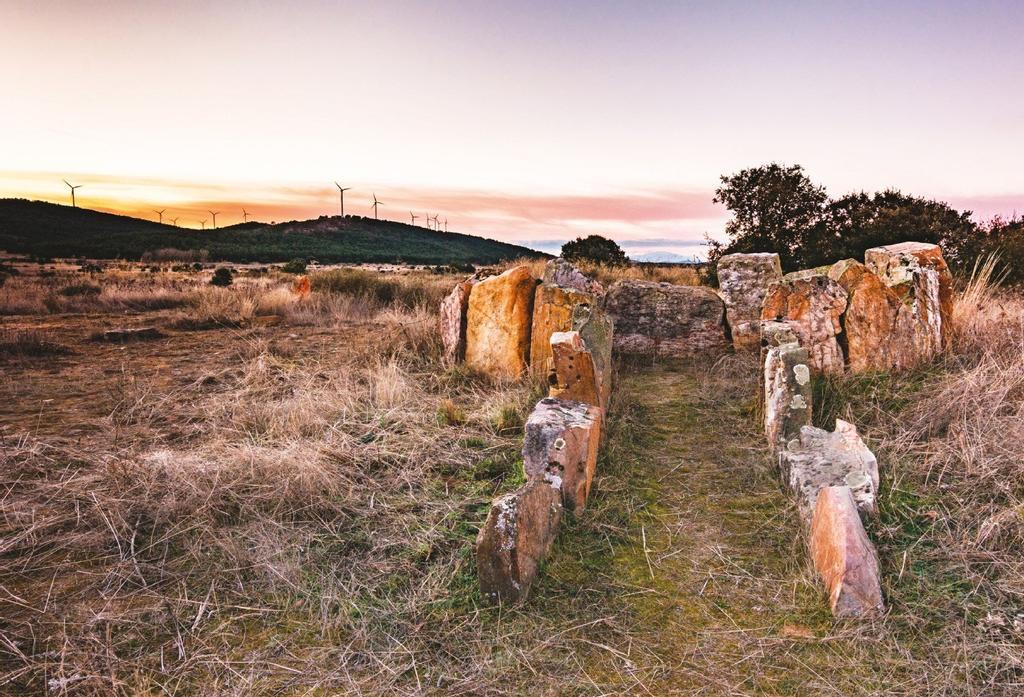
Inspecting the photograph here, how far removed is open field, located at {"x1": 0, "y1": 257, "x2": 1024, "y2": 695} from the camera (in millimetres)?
2496

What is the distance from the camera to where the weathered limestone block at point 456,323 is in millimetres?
7387

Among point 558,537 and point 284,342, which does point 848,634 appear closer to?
point 558,537

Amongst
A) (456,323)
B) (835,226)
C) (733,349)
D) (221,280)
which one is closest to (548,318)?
(456,323)

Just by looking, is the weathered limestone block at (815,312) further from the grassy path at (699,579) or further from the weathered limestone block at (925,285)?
the grassy path at (699,579)

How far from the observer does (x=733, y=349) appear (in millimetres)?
7883

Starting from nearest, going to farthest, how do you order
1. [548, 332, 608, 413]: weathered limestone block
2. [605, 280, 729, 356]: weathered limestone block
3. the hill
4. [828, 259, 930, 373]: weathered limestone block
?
[548, 332, 608, 413]: weathered limestone block, [828, 259, 930, 373]: weathered limestone block, [605, 280, 729, 356]: weathered limestone block, the hill

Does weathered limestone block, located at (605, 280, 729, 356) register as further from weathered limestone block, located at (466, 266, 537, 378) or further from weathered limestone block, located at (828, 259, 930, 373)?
weathered limestone block, located at (828, 259, 930, 373)

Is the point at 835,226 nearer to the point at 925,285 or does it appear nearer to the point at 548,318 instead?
the point at 925,285

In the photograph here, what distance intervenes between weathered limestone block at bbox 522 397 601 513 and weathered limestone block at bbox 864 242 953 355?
400 cm

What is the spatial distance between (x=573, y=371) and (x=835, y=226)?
986 cm

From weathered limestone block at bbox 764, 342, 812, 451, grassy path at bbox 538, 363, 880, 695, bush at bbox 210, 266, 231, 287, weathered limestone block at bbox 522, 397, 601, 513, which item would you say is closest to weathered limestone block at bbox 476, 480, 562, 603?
grassy path at bbox 538, 363, 880, 695

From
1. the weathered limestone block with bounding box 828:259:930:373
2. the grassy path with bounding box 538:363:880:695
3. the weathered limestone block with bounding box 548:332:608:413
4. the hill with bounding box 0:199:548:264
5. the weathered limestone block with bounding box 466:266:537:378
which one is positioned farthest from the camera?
the hill with bounding box 0:199:548:264

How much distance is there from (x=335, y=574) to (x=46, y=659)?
1242 mm

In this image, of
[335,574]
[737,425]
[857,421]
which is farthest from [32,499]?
[857,421]
